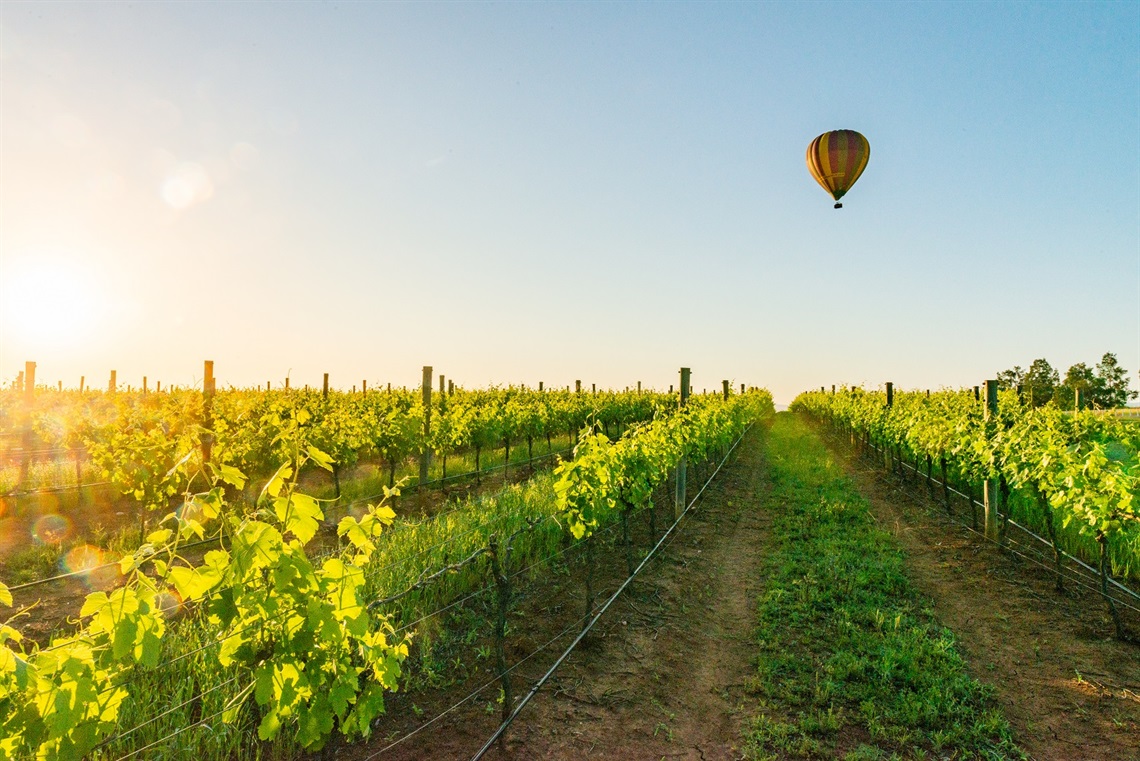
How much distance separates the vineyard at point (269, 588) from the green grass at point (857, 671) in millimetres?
1849

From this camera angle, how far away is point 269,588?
2.50 metres

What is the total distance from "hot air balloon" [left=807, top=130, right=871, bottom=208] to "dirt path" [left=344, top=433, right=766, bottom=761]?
28.9 feet

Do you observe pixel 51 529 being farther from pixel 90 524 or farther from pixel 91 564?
pixel 91 564

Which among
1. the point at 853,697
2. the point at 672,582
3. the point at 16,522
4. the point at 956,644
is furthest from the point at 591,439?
the point at 16,522

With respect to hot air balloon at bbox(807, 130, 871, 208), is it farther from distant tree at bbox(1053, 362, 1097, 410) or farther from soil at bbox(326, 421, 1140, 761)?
distant tree at bbox(1053, 362, 1097, 410)

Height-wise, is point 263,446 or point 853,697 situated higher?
point 263,446

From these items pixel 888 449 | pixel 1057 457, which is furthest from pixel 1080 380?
pixel 1057 457

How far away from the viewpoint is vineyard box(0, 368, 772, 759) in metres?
2.21

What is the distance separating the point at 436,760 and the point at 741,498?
992cm

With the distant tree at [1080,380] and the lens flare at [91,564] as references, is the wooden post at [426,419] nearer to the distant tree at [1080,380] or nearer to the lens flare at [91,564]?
the lens flare at [91,564]

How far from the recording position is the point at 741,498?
12.9 metres

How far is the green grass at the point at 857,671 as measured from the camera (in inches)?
176

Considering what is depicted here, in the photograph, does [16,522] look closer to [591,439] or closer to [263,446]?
[263,446]

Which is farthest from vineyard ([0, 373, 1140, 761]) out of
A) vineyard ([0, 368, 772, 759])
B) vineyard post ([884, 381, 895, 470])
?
vineyard post ([884, 381, 895, 470])
